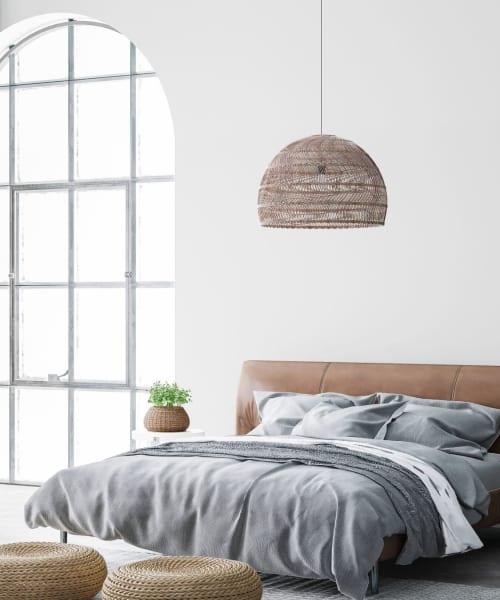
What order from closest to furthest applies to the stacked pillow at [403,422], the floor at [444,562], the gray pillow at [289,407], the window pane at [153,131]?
the floor at [444,562]
the stacked pillow at [403,422]
the gray pillow at [289,407]
the window pane at [153,131]

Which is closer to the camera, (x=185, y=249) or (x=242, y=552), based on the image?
(x=242, y=552)

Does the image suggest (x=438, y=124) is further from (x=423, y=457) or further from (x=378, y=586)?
(x=378, y=586)

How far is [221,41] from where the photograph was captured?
23.5 ft

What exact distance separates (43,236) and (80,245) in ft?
1.06

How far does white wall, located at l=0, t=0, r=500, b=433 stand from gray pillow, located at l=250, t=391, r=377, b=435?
0.56 metres

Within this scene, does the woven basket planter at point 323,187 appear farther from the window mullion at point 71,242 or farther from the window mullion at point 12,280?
the window mullion at point 12,280

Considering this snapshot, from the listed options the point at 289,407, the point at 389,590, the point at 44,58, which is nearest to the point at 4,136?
the point at 44,58

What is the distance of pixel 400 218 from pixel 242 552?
2706 mm

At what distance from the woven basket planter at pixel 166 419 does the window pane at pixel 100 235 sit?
4.25 feet

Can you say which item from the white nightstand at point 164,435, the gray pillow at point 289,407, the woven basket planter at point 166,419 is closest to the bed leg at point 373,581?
the gray pillow at point 289,407

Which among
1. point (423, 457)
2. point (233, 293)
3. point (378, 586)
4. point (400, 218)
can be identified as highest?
point (400, 218)

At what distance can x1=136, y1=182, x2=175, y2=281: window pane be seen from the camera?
7.56 m

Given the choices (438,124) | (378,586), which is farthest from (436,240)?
(378,586)

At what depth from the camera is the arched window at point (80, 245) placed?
762 centimetres
